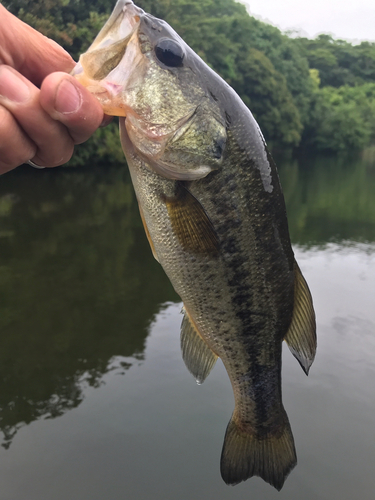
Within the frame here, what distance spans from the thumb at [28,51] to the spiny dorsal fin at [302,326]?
161cm

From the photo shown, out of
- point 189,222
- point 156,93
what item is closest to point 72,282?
point 189,222

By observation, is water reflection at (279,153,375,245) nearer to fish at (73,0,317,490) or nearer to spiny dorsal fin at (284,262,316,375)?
spiny dorsal fin at (284,262,316,375)

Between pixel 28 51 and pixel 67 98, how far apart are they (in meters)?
0.40

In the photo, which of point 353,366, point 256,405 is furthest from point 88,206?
point 256,405

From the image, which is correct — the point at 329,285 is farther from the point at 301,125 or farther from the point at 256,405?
the point at 301,125

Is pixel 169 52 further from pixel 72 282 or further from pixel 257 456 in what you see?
pixel 72 282

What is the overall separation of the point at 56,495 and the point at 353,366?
528 centimetres

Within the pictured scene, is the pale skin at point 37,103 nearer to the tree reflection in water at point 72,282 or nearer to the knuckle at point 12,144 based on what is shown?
the knuckle at point 12,144

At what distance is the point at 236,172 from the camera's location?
6.87 ft

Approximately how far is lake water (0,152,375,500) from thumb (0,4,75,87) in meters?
4.93

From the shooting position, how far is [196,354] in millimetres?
2504

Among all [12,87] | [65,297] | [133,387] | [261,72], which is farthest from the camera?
[261,72]

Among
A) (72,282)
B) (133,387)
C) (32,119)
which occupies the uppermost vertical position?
(32,119)

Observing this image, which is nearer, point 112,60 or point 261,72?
point 112,60
